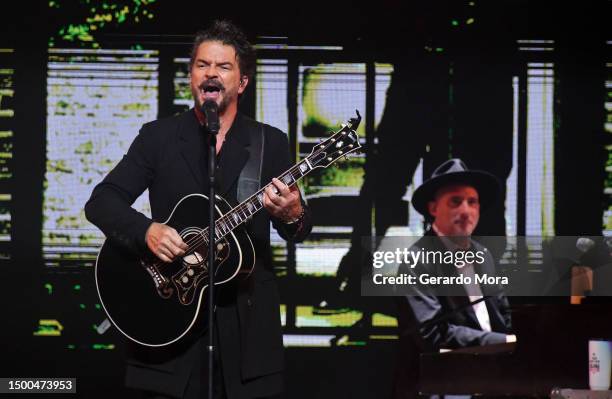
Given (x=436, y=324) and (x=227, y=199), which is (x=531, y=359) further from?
(x=227, y=199)

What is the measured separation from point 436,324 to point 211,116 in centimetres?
190

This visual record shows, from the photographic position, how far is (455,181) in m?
4.87

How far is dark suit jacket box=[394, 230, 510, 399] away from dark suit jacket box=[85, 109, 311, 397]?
1240mm

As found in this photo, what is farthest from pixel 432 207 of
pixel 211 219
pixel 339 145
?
pixel 211 219

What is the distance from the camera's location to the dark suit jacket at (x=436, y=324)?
4414mm

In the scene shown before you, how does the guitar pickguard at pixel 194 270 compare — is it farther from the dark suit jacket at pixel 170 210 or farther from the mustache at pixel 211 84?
the mustache at pixel 211 84

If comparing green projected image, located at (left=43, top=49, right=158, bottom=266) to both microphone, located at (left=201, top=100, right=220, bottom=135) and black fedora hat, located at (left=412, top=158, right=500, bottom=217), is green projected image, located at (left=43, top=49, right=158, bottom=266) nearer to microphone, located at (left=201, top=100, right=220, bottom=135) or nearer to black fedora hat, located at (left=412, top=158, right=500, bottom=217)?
black fedora hat, located at (left=412, top=158, right=500, bottom=217)

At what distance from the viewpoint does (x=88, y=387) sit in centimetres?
484

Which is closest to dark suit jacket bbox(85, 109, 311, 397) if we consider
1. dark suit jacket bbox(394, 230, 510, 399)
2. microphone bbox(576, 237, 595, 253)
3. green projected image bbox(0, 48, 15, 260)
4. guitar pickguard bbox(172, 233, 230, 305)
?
guitar pickguard bbox(172, 233, 230, 305)

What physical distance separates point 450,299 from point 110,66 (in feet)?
7.21

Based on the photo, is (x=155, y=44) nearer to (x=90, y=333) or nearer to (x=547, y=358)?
→ (x=90, y=333)

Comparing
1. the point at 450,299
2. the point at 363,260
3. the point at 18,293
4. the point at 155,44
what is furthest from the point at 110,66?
the point at 450,299

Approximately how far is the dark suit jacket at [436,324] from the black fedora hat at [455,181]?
0.61ft

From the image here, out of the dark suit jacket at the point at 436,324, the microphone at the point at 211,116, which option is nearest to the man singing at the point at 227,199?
the microphone at the point at 211,116
